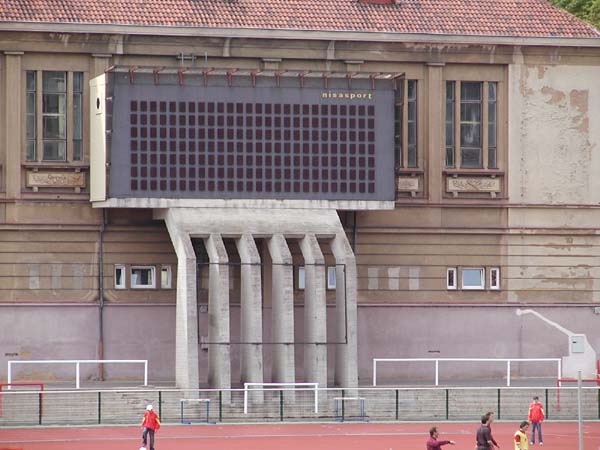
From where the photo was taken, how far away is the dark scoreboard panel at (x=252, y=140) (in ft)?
227

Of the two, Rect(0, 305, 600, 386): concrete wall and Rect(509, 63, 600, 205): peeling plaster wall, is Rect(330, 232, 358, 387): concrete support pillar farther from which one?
→ Rect(509, 63, 600, 205): peeling plaster wall

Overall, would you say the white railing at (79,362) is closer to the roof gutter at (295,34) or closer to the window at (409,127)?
the roof gutter at (295,34)

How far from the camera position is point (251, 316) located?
67.8 m

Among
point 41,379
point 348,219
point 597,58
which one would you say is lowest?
point 41,379

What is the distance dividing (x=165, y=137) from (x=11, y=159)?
5.15m

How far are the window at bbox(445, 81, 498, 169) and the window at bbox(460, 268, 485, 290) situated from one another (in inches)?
139

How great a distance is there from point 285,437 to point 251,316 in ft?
23.6

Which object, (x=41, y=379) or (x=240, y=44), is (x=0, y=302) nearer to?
(x=41, y=379)

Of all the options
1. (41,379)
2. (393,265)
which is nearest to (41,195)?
(41,379)

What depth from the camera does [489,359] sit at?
72.2m

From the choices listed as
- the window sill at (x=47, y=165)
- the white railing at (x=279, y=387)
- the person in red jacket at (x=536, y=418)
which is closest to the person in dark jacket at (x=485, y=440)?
the person in red jacket at (x=536, y=418)

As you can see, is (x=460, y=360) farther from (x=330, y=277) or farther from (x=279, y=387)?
(x=279, y=387)

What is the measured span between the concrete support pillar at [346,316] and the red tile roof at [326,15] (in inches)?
321

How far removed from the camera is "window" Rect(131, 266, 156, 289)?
71.1m
